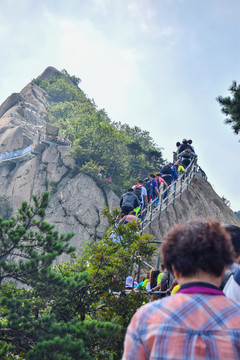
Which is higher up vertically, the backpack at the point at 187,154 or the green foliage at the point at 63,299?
the backpack at the point at 187,154

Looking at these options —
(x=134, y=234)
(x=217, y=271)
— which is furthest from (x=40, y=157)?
(x=217, y=271)

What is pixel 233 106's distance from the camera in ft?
22.6

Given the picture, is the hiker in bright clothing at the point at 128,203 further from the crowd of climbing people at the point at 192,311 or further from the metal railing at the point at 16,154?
the metal railing at the point at 16,154

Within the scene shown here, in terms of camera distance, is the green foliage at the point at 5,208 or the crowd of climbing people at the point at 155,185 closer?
the crowd of climbing people at the point at 155,185

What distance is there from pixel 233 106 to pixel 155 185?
7656 mm

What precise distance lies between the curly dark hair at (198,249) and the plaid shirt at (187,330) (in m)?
0.15

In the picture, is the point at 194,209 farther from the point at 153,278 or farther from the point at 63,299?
the point at 63,299

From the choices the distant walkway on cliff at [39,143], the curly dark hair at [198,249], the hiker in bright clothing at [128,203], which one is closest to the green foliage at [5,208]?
the distant walkway on cliff at [39,143]

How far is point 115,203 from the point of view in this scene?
30.7 meters

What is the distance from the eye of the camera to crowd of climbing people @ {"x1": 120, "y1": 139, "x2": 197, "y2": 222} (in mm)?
10906

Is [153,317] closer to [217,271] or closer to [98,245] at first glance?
[217,271]

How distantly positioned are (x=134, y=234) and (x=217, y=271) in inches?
203

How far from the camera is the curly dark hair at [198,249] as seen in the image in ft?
5.94

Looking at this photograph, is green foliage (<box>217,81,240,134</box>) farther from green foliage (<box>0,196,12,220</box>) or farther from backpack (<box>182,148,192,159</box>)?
green foliage (<box>0,196,12,220</box>)
